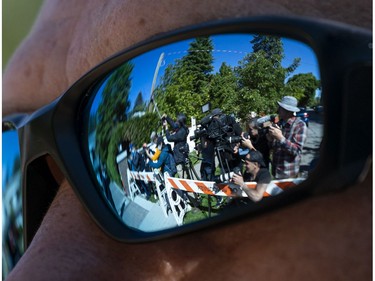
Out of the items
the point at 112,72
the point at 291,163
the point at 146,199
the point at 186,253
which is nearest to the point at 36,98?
the point at 112,72

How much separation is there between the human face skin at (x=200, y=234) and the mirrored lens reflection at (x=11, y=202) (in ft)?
0.78

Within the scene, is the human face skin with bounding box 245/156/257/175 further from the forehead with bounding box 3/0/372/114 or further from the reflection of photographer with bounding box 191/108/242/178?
the forehead with bounding box 3/0/372/114

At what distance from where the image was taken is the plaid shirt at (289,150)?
846mm

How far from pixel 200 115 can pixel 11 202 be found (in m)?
0.69

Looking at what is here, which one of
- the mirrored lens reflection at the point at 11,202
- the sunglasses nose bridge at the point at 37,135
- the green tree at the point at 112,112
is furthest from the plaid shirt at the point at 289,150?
the mirrored lens reflection at the point at 11,202

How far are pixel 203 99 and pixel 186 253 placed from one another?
0.26m

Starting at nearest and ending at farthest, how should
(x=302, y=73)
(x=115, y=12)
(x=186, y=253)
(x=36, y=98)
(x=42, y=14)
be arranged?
(x=302, y=73), (x=186, y=253), (x=115, y=12), (x=36, y=98), (x=42, y=14)

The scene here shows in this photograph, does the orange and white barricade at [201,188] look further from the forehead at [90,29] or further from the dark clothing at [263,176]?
the forehead at [90,29]

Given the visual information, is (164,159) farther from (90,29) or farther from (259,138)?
(90,29)

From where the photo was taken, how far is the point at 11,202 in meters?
1.42

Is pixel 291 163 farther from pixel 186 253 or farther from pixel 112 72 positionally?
pixel 112 72

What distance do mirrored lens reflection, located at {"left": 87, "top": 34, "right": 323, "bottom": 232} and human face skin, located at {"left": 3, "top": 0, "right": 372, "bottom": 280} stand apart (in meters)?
0.05

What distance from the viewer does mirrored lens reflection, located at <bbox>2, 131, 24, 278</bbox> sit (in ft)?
4.47

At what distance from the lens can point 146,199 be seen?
1.01 metres
